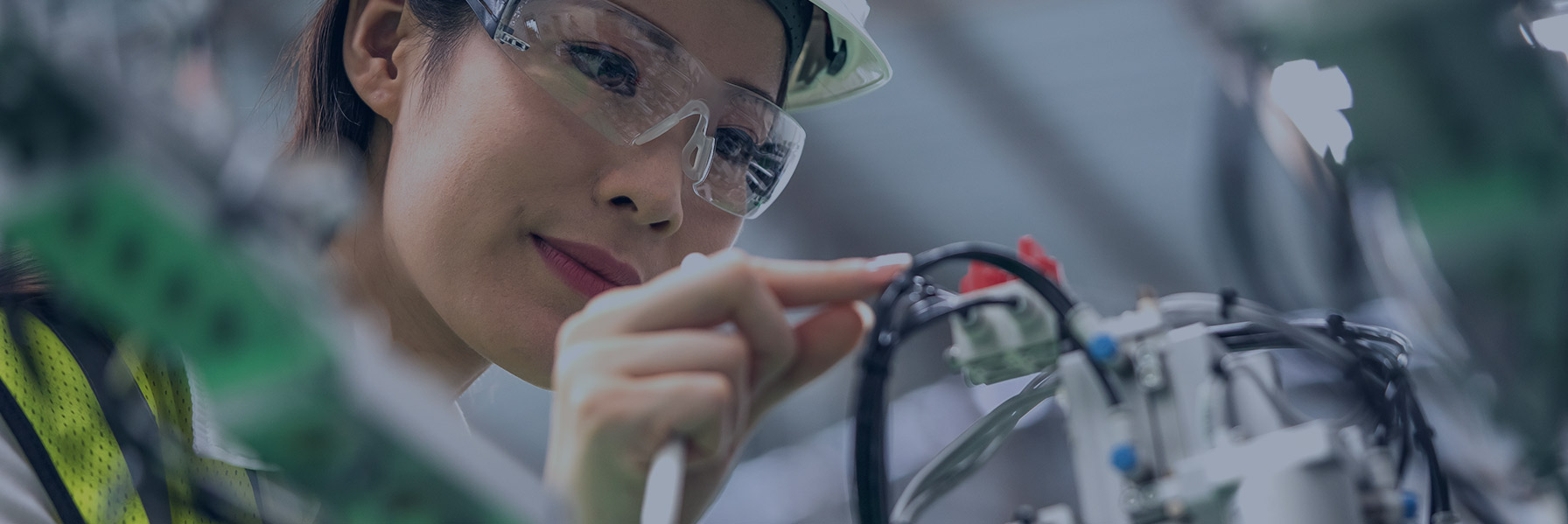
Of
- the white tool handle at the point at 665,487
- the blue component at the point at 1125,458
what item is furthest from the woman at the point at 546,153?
the blue component at the point at 1125,458

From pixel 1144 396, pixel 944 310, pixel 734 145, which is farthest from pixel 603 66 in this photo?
pixel 1144 396

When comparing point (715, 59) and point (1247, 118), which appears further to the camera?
point (715, 59)

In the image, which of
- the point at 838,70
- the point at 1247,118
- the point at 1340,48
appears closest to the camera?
the point at 1340,48

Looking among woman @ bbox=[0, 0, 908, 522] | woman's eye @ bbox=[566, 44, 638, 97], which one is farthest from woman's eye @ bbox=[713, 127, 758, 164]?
woman's eye @ bbox=[566, 44, 638, 97]

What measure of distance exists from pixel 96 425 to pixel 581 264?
1.41 feet

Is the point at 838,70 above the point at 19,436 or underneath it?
above

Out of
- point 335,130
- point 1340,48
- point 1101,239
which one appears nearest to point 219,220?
point 1340,48

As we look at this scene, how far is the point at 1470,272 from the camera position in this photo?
0.43 metres

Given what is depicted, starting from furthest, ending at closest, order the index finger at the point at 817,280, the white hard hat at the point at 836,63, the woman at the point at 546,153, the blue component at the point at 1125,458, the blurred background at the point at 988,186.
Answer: the blurred background at the point at 988,186 → the white hard hat at the point at 836,63 → the woman at the point at 546,153 → the blue component at the point at 1125,458 → the index finger at the point at 817,280

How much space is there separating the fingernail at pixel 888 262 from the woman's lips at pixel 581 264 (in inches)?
17.4

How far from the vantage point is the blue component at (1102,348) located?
0.81 meters

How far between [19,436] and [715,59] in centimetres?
71

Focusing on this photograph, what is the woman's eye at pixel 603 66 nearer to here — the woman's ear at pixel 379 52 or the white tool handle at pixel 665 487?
the woman's ear at pixel 379 52

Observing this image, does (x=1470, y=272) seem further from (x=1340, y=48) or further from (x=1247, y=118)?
(x=1247, y=118)
